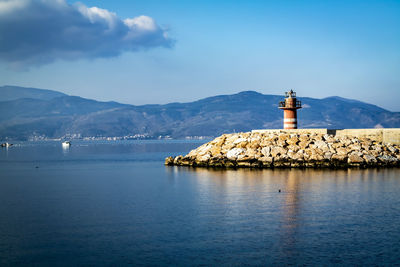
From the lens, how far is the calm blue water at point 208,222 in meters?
19.9

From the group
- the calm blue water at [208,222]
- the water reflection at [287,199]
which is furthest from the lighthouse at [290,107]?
the calm blue water at [208,222]

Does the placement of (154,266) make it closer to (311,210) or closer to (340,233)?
(340,233)

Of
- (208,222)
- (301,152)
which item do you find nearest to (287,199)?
(208,222)

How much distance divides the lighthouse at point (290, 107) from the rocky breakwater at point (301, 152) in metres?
4.47

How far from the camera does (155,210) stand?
2967 cm

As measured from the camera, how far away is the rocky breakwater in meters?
50.9

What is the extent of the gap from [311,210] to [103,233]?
13.1m

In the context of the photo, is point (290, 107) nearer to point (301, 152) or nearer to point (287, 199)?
point (301, 152)

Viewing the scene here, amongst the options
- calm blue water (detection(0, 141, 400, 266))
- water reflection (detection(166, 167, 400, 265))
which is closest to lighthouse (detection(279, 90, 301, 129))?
water reflection (detection(166, 167, 400, 265))

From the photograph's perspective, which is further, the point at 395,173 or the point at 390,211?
the point at 395,173

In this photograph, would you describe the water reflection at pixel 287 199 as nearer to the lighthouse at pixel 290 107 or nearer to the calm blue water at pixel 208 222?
the calm blue water at pixel 208 222

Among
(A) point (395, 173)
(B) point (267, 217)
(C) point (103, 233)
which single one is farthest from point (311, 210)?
(A) point (395, 173)

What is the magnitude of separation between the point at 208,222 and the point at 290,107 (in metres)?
34.2

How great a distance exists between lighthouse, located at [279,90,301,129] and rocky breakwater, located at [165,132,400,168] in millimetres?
4469
